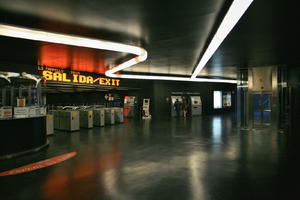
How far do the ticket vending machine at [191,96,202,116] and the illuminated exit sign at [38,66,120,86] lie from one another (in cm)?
715

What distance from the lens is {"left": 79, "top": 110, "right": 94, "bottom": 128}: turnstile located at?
377 inches

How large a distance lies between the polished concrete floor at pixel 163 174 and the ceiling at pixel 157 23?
Result: 114 inches

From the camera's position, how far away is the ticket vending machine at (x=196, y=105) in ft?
50.9

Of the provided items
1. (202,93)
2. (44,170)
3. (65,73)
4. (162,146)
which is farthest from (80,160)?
(202,93)

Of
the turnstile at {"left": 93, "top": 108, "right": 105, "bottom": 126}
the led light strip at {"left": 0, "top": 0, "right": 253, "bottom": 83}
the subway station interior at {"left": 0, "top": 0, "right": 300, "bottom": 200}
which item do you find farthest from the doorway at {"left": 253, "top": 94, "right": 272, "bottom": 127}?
the turnstile at {"left": 93, "top": 108, "right": 105, "bottom": 126}

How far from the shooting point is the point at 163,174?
361 cm

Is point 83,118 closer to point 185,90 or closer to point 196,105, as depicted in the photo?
point 185,90

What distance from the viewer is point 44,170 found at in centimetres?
389

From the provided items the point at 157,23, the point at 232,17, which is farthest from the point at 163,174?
the point at 232,17

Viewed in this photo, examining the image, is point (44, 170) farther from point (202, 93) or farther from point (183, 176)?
point (202, 93)

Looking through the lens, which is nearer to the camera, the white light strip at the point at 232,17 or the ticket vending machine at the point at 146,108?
the white light strip at the point at 232,17

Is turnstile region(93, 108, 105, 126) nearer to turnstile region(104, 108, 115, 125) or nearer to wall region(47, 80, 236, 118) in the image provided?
turnstile region(104, 108, 115, 125)

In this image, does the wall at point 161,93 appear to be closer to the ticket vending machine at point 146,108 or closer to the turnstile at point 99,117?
the ticket vending machine at point 146,108

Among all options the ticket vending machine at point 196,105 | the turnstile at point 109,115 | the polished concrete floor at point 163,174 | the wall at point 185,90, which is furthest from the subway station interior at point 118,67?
the ticket vending machine at point 196,105
